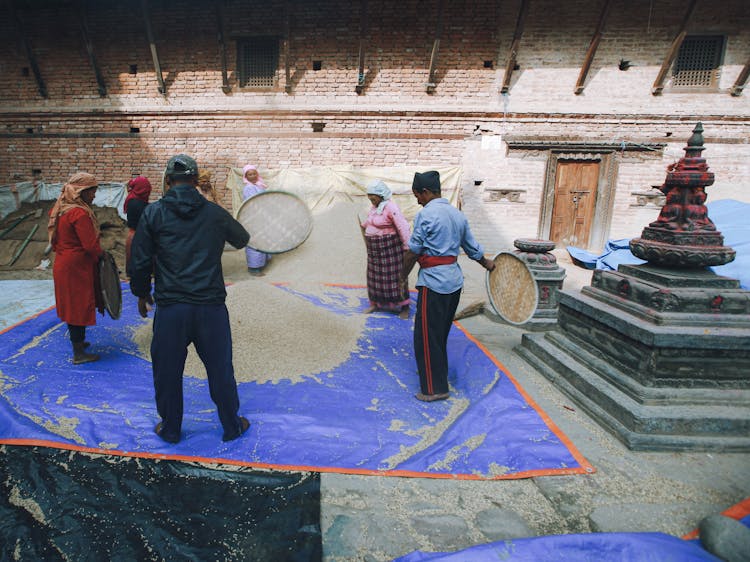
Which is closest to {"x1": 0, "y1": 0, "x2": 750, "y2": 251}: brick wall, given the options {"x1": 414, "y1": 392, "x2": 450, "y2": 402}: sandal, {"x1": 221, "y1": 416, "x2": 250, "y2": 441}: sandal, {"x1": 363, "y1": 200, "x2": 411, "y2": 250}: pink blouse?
{"x1": 363, "y1": 200, "x2": 411, "y2": 250}: pink blouse

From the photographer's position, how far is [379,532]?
73.9 inches

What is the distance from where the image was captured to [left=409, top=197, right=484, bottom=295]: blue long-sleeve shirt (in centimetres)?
291

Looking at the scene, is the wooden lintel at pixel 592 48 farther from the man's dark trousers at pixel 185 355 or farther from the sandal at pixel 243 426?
the sandal at pixel 243 426

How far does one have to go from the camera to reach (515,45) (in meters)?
8.30

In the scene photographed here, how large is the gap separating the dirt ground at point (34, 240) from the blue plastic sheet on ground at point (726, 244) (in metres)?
8.31

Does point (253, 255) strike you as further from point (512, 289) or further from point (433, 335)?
point (433, 335)

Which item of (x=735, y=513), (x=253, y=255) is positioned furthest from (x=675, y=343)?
(x=253, y=255)

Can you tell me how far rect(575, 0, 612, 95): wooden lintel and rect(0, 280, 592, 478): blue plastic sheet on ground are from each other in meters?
7.32

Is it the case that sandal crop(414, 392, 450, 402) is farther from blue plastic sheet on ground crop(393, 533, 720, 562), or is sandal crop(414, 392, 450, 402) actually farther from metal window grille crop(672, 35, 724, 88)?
metal window grille crop(672, 35, 724, 88)

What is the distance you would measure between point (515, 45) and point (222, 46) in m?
5.74

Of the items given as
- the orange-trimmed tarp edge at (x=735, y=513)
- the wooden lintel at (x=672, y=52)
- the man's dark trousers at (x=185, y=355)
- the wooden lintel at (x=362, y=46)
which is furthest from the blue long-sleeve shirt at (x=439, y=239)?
the wooden lintel at (x=672, y=52)

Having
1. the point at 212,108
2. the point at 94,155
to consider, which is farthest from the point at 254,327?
the point at 94,155

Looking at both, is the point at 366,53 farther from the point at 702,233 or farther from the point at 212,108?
the point at 702,233

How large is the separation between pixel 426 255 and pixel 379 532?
171cm
